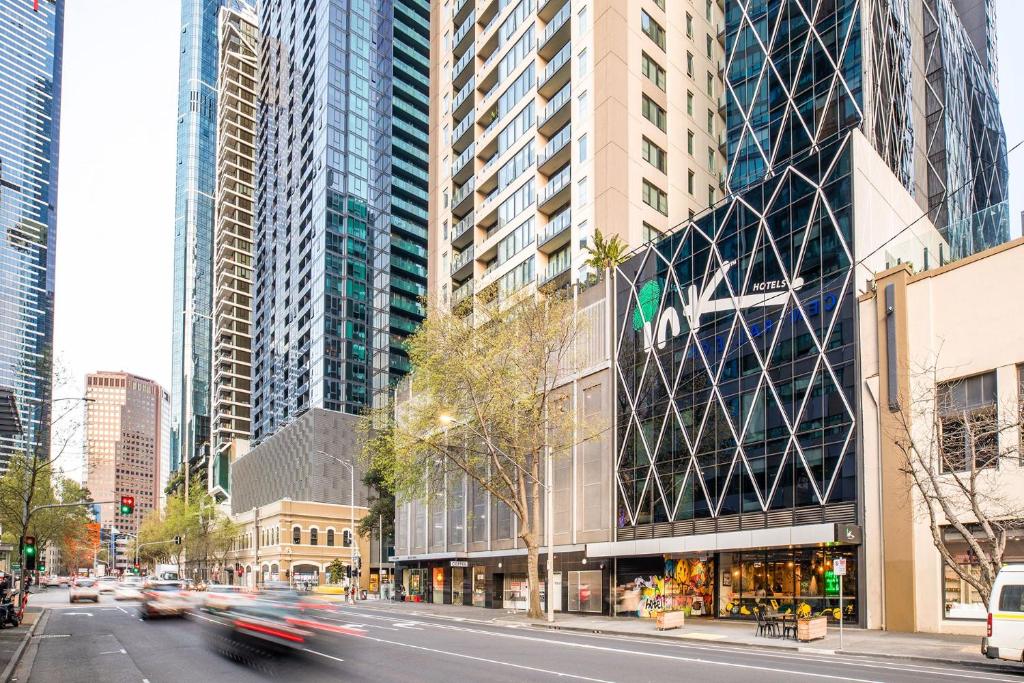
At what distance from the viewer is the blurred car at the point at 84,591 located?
5916 cm

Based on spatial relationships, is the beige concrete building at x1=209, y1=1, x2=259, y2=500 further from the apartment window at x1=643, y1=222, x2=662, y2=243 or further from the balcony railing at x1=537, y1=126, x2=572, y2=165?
the apartment window at x1=643, y1=222, x2=662, y2=243

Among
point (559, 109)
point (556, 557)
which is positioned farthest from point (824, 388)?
point (559, 109)

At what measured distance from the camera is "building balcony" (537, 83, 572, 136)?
55.2m

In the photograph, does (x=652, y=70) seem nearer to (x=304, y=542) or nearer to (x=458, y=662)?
(x=458, y=662)

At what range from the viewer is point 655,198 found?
53781mm

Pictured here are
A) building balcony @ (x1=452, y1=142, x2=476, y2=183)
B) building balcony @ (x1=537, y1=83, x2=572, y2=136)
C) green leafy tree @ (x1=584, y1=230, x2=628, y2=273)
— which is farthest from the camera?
building balcony @ (x1=452, y1=142, x2=476, y2=183)

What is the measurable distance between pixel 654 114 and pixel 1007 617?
138 ft

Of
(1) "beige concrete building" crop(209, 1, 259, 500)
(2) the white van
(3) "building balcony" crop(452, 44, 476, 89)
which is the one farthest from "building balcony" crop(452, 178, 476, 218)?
(1) "beige concrete building" crop(209, 1, 259, 500)

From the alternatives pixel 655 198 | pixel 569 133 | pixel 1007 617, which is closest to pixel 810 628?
pixel 1007 617

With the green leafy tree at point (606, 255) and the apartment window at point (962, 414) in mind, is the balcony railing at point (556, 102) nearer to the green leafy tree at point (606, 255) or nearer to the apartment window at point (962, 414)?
the green leafy tree at point (606, 255)

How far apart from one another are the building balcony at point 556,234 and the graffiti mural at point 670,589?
22070 millimetres

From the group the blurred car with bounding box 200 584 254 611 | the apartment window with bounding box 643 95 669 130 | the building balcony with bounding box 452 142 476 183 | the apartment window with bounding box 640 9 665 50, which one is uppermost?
the apartment window with bounding box 640 9 665 50

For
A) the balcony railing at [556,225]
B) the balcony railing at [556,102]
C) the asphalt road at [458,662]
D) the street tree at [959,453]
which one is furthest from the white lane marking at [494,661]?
the balcony railing at [556,102]

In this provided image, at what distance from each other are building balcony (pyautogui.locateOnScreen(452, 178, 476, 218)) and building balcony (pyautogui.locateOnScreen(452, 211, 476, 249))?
2.14 ft
